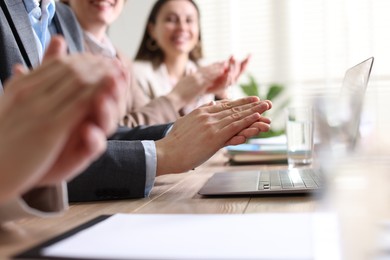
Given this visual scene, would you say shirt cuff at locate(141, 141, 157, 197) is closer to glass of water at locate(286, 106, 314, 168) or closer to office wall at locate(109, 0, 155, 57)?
glass of water at locate(286, 106, 314, 168)

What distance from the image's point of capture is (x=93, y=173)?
2.60 feet

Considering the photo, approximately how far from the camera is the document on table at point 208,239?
1.33 feet

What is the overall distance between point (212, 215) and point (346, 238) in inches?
9.7

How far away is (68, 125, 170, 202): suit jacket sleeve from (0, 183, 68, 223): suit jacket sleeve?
233mm

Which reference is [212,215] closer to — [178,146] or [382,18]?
[178,146]

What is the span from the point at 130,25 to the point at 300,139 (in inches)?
96.8

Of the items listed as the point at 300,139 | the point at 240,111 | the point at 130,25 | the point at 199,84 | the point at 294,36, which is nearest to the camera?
the point at 240,111

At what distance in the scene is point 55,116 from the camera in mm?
403

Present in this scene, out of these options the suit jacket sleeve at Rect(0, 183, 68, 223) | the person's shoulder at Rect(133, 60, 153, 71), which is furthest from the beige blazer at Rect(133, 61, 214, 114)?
the suit jacket sleeve at Rect(0, 183, 68, 223)

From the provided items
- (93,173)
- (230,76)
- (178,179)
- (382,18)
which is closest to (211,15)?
(382,18)

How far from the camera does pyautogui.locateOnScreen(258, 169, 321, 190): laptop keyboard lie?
0.80m

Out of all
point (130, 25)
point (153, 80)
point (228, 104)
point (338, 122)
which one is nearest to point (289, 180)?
point (228, 104)

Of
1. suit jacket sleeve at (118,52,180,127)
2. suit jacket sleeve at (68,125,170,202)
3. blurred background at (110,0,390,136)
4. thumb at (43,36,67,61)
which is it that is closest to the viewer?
thumb at (43,36,67,61)

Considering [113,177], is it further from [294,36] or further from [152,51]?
[294,36]
